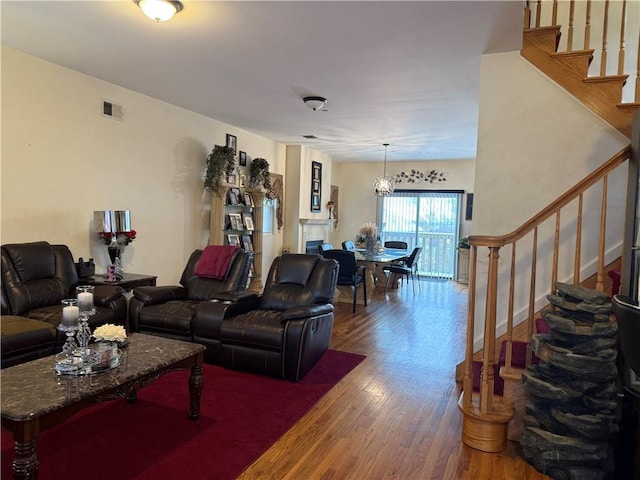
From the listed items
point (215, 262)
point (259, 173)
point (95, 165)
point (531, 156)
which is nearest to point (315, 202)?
point (259, 173)

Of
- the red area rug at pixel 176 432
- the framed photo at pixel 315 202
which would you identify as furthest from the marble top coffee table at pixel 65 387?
the framed photo at pixel 315 202

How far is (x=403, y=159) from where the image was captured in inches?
361

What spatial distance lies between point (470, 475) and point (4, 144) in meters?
4.20

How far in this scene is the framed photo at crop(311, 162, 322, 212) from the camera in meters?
8.29

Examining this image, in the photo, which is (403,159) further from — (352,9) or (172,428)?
(172,428)

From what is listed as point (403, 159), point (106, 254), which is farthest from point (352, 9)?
point (403, 159)

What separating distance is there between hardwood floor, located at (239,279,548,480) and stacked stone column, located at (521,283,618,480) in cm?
20

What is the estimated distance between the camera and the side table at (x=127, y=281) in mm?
4007

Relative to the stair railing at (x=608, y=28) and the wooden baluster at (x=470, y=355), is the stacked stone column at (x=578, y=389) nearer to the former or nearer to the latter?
the wooden baluster at (x=470, y=355)

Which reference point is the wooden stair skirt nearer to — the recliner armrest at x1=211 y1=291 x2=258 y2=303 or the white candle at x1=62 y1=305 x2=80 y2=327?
the recliner armrest at x1=211 y1=291 x2=258 y2=303

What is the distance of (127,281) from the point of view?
4152 mm

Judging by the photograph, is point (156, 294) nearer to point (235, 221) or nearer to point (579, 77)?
point (235, 221)

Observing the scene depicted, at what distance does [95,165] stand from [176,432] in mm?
2972

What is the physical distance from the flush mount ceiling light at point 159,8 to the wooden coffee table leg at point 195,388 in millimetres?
2223
